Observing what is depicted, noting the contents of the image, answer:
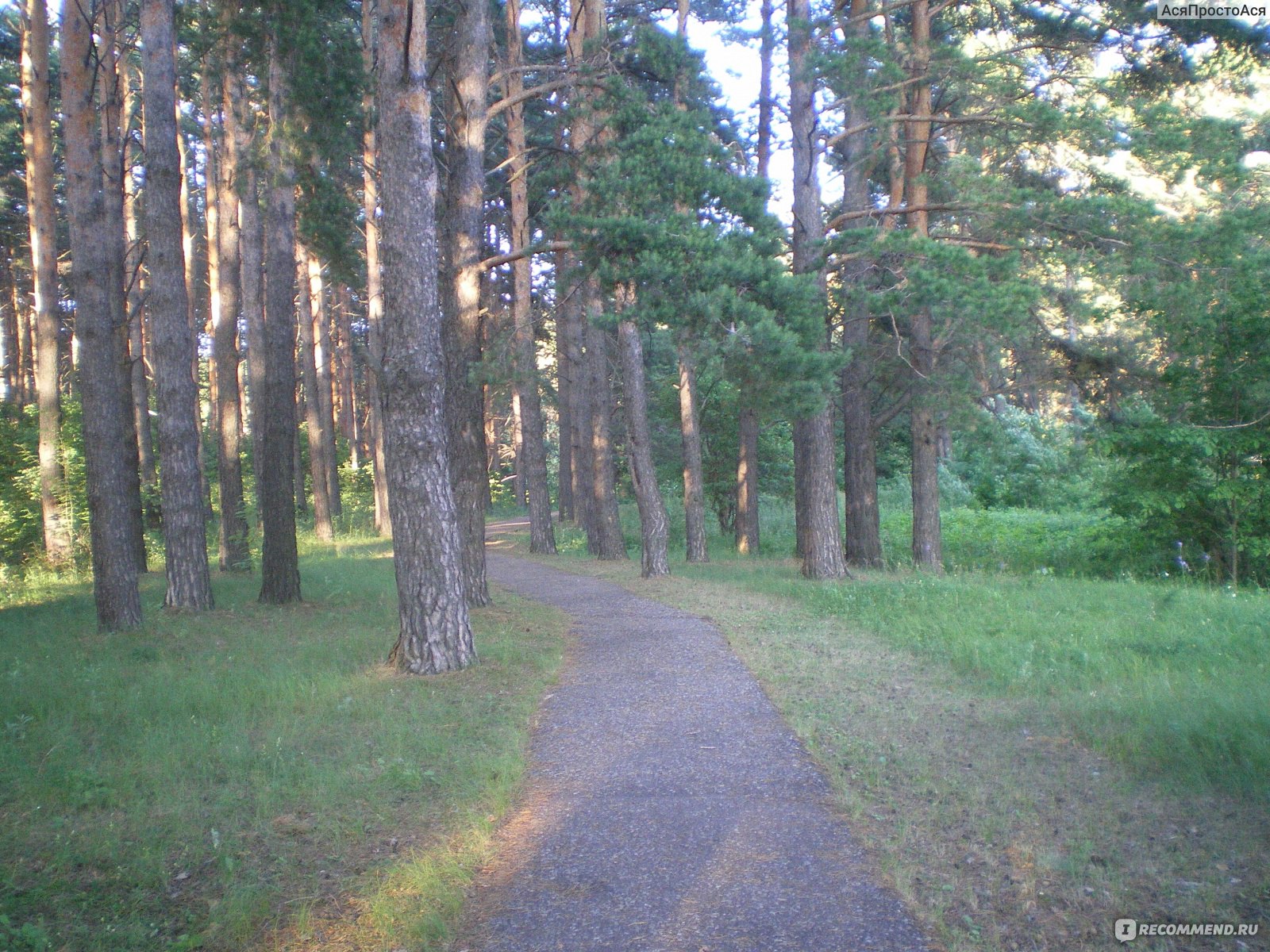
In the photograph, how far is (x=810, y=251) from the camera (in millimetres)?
15289

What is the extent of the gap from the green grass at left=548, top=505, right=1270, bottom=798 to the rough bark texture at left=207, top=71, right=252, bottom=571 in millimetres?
11141

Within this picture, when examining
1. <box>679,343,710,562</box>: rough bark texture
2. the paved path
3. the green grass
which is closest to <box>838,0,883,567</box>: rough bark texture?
the green grass

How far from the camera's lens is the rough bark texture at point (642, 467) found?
18.0 meters

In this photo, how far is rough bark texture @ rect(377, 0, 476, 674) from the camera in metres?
8.95

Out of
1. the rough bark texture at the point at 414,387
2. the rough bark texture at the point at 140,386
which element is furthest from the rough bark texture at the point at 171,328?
the rough bark texture at the point at 140,386

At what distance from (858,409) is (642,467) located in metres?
4.36

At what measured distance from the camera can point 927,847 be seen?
4.88 meters

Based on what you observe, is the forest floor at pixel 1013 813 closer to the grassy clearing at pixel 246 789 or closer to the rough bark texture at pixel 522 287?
the grassy clearing at pixel 246 789

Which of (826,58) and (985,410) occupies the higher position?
(826,58)

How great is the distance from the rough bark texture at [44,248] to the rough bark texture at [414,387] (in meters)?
9.30

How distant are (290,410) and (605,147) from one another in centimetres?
603

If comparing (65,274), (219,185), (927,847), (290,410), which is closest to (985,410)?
(290,410)

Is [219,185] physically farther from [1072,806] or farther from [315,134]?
[1072,806]

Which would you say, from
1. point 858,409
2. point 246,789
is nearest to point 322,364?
point 858,409
